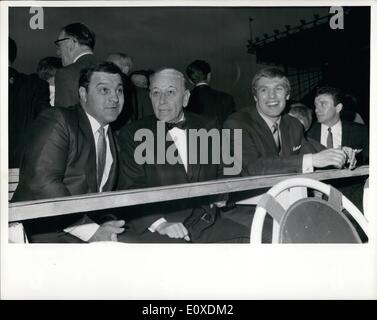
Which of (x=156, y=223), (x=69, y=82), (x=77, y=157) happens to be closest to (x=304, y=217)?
(x=156, y=223)

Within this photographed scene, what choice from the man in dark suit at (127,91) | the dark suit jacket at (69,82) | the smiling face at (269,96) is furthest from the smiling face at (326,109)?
the dark suit jacket at (69,82)

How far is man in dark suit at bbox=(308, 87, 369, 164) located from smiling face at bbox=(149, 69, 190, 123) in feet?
2.96

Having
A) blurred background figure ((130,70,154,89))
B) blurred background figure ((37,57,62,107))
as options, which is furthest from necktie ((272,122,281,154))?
blurred background figure ((37,57,62,107))

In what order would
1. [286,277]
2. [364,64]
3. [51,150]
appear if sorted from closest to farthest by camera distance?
[51,150]
[286,277]
[364,64]

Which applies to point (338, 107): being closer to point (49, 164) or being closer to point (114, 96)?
point (114, 96)

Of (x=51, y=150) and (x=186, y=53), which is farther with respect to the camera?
(x=186, y=53)

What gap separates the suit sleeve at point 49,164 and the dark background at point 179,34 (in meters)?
0.53

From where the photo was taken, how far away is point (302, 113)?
2793 millimetres

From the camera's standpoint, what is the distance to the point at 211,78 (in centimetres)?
268

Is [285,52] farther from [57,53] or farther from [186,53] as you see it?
[57,53]

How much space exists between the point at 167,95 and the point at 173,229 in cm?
78

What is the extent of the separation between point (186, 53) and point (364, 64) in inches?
43.8

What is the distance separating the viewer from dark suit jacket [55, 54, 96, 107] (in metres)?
2.46

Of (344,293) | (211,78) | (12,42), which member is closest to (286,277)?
(344,293)
